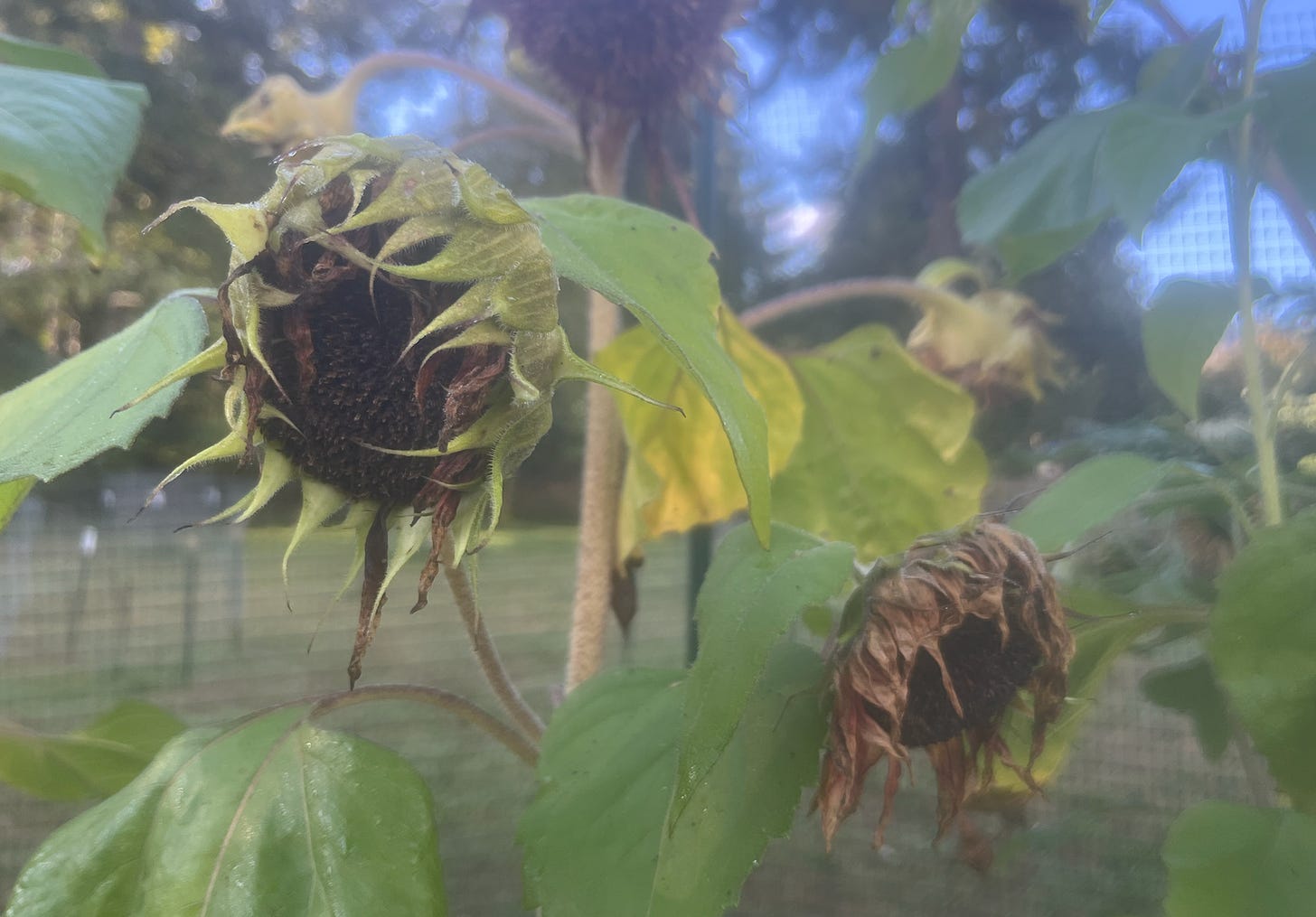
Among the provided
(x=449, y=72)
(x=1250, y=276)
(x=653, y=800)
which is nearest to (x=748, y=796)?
(x=653, y=800)

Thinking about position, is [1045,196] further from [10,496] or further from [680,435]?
[10,496]

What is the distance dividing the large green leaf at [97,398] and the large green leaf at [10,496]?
0.07 ft

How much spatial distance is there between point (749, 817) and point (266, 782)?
0.13m

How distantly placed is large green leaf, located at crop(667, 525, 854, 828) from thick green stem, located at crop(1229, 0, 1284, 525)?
0.18m

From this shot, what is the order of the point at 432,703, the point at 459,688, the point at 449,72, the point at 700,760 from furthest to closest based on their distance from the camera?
the point at 459,688 → the point at 449,72 → the point at 432,703 → the point at 700,760

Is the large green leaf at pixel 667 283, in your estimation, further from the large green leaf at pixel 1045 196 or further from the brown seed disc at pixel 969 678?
the large green leaf at pixel 1045 196

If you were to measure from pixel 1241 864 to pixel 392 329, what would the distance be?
0.23 metres

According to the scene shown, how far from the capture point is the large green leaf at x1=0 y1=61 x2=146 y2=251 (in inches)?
7.9

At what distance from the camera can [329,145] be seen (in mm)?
154

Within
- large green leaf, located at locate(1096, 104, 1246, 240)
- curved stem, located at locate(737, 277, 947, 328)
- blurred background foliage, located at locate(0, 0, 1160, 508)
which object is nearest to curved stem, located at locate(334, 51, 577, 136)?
blurred background foliage, located at locate(0, 0, 1160, 508)

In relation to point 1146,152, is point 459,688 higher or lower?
lower

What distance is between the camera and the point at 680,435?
35cm

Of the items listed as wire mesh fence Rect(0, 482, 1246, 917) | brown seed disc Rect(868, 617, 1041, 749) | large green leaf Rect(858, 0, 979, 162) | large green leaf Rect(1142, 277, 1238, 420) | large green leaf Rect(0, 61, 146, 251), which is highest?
large green leaf Rect(858, 0, 979, 162)

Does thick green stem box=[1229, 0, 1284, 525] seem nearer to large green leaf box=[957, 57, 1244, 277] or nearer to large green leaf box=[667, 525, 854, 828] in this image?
large green leaf box=[957, 57, 1244, 277]
